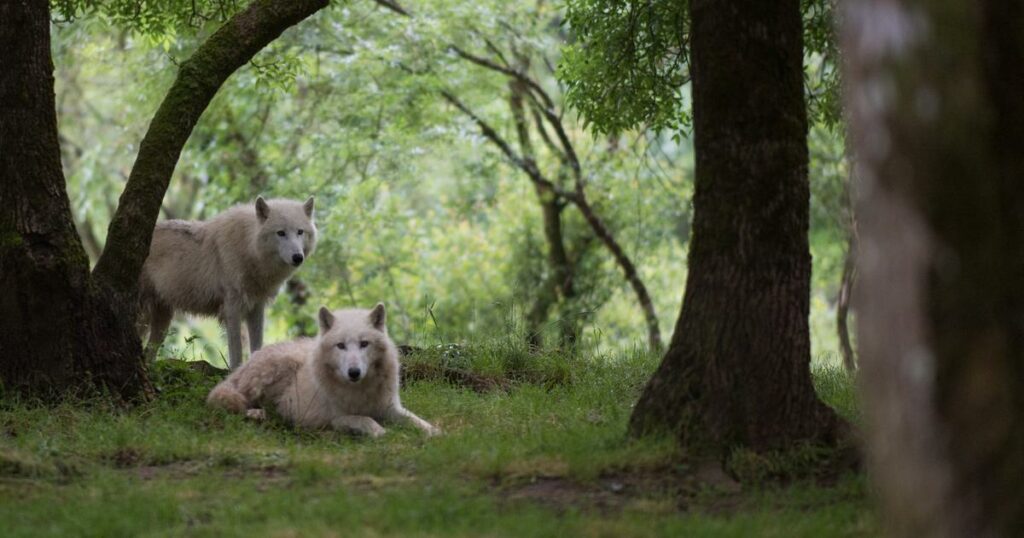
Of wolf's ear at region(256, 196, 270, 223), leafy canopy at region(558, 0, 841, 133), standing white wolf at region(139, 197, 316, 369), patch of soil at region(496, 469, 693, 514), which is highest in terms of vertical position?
leafy canopy at region(558, 0, 841, 133)

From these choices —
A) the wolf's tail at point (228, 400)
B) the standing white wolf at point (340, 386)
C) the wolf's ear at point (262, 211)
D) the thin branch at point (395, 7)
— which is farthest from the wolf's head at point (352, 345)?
the thin branch at point (395, 7)

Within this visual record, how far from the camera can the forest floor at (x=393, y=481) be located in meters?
5.34

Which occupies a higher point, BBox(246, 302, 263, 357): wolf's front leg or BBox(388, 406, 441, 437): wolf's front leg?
BBox(246, 302, 263, 357): wolf's front leg

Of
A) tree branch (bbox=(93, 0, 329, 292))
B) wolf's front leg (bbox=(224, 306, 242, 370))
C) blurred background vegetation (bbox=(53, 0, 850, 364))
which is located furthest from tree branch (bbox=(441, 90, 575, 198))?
tree branch (bbox=(93, 0, 329, 292))

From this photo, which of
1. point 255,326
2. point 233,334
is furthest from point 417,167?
point 233,334

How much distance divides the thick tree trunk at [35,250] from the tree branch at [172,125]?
0.41 meters

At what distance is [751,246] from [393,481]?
245 centimetres

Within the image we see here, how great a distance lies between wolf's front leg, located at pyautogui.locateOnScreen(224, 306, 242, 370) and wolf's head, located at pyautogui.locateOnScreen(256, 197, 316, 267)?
67 centimetres

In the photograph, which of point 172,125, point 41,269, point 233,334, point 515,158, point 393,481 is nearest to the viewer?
point 393,481

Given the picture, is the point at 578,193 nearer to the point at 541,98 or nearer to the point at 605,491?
the point at 541,98

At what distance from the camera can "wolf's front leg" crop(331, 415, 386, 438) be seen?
7.71 meters

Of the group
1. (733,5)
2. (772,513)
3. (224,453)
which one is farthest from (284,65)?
(772,513)

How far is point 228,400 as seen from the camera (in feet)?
26.8

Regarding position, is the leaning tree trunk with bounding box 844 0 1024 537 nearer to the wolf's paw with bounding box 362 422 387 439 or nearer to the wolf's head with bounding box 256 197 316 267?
the wolf's paw with bounding box 362 422 387 439
